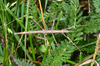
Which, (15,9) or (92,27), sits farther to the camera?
(15,9)

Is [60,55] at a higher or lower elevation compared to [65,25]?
lower

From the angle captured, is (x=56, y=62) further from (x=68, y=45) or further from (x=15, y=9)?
(x=15, y=9)

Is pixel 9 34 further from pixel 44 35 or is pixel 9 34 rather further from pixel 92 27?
pixel 92 27

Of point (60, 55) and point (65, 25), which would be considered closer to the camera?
point (60, 55)

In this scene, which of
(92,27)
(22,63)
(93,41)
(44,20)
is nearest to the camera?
(22,63)

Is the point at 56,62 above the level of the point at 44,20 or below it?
below

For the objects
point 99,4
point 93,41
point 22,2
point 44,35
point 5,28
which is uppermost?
point 22,2

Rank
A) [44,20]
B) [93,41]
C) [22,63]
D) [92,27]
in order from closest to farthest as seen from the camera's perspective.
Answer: [22,63] < [92,27] < [93,41] < [44,20]

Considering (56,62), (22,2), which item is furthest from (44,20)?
(56,62)

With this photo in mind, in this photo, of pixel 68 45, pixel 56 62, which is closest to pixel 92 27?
pixel 68 45
